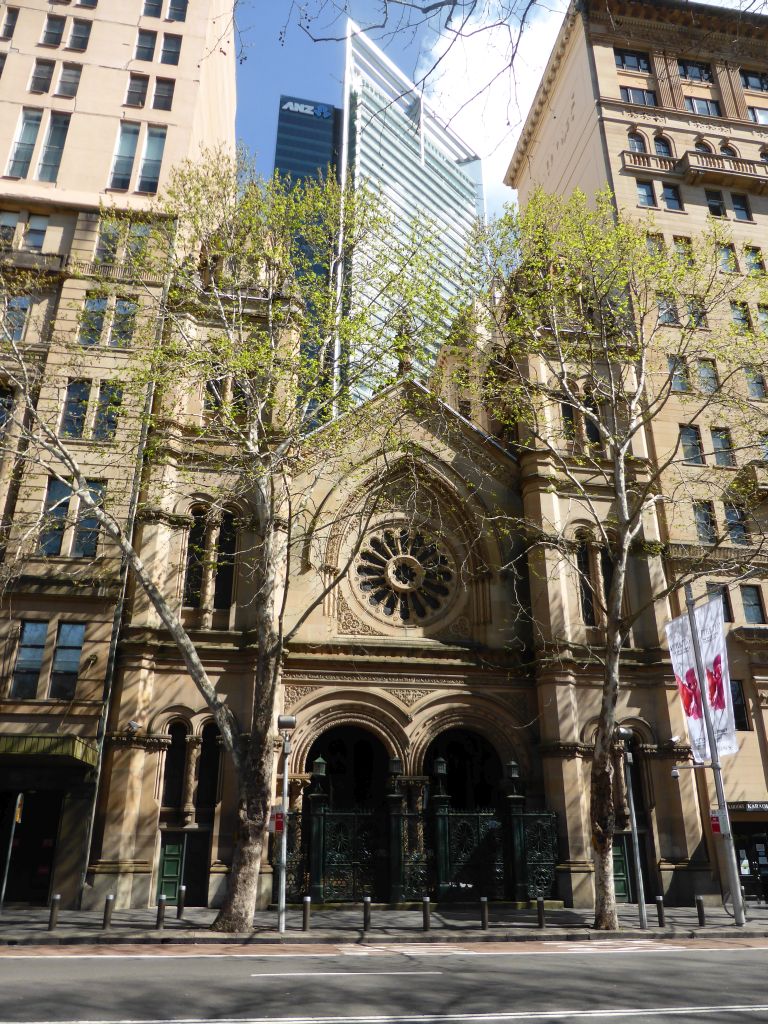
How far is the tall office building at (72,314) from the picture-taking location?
19.8m

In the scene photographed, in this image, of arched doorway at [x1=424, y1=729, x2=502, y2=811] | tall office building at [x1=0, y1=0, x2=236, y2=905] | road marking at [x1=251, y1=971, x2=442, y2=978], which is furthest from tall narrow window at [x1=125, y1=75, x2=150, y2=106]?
road marking at [x1=251, y1=971, x2=442, y2=978]

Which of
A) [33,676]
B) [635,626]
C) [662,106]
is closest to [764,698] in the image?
[635,626]

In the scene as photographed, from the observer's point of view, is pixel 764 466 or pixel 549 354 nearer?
pixel 549 354

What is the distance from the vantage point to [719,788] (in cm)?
1877

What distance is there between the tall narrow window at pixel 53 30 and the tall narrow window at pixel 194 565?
22.9 metres

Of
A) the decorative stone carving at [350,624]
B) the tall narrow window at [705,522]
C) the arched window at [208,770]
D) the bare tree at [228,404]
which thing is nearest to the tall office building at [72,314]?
the bare tree at [228,404]

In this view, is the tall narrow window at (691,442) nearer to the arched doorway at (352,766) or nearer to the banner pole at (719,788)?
the banner pole at (719,788)

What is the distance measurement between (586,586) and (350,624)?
27.7 ft

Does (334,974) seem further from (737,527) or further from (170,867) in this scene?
(737,527)

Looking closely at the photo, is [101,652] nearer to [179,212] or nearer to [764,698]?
[179,212]

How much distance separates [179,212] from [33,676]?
1413 cm

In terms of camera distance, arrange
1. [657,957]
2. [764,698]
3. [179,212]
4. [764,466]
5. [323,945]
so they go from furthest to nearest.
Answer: [764,466]
[764,698]
[179,212]
[323,945]
[657,957]

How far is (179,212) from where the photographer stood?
2275cm

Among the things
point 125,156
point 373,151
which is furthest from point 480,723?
point 373,151
